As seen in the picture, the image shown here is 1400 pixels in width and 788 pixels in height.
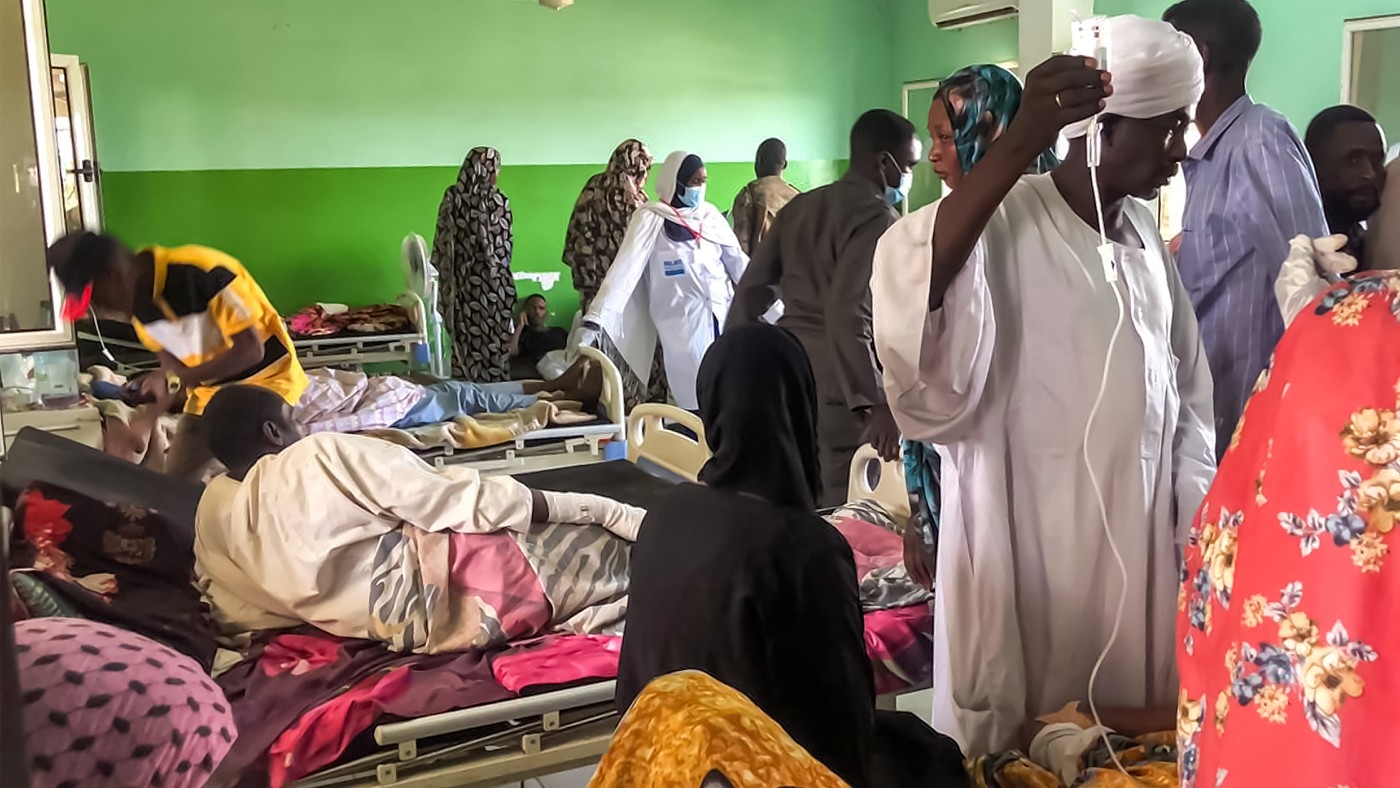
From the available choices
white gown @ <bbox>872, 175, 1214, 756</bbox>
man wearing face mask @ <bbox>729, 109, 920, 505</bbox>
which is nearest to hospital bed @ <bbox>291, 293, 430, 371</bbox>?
man wearing face mask @ <bbox>729, 109, 920, 505</bbox>

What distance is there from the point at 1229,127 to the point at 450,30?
5.98m

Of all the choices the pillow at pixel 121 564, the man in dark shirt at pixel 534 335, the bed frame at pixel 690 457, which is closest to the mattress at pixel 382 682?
the pillow at pixel 121 564

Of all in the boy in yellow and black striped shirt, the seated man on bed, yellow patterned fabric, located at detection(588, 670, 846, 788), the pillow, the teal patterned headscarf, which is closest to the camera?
yellow patterned fabric, located at detection(588, 670, 846, 788)

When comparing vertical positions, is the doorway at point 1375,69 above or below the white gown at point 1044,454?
above

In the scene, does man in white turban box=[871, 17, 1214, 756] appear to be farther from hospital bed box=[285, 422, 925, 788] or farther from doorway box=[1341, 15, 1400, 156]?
doorway box=[1341, 15, 1400, 156]

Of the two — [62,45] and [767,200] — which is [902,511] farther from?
[62,45]

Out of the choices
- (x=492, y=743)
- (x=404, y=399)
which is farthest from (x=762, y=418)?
(x=404, y=399)

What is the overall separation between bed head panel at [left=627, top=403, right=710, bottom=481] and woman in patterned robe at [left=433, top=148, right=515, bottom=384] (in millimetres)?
2548

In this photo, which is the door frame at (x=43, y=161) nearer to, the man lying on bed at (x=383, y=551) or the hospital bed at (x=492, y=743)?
the man lying on bed at (x=383, y=551)

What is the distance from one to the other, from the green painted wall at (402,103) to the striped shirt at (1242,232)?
5.54 m

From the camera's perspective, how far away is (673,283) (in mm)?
5250

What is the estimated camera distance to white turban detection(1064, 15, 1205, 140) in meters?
1.52

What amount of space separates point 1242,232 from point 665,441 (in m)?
2.19

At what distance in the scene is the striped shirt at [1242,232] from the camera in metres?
2.11
